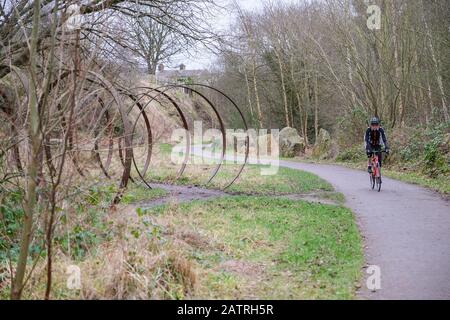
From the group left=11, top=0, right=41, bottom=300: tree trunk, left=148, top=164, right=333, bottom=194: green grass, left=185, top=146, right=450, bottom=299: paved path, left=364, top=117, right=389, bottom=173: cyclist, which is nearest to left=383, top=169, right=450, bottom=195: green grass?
left=185, top=146, right=450, bottom=299: paved path

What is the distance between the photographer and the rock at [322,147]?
26.6 meters

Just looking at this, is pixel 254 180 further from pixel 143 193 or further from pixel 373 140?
pixel 373 140

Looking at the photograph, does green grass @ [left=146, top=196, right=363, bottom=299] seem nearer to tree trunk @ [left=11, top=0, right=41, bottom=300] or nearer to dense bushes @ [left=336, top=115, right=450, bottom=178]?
tree trunk @ [left=11, top=0, right=41, bottom=300]

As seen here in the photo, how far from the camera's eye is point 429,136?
18625 mm

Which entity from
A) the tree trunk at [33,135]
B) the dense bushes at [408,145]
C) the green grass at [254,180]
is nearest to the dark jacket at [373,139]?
the green grass at [254,180]

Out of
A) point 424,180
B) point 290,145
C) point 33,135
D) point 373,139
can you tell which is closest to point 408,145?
point 424,180

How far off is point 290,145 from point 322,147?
3.11 meters

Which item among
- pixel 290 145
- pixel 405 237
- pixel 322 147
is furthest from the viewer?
pixel 290 145

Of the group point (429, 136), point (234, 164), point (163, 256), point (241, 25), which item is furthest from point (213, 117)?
point (163, 256)

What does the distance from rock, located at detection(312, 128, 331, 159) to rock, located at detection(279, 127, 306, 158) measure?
Result: 213 cm

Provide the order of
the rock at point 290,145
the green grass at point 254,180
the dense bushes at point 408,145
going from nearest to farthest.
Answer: the green grass at point 254,180 < the dense bushes at point 408,145 < the rock at point 290,145

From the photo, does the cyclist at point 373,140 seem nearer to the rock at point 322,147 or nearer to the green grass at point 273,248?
the green grass at point 273,248

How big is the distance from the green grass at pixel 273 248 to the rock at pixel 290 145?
18.8m

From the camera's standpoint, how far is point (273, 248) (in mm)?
7480
